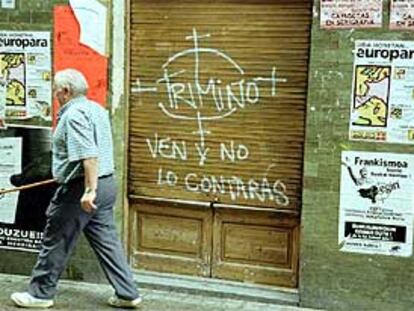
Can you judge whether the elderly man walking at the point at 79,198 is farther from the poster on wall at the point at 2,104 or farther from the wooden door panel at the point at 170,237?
the poster on wall at the point at 2,104

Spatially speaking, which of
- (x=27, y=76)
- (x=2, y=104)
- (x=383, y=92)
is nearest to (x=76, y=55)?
(x=27, y=76)

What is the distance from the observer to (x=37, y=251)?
6.28 metres

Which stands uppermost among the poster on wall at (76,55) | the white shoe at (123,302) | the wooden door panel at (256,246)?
the poster on wall at (76,55)

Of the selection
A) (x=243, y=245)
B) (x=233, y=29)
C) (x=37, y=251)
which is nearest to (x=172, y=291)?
(x=243, y=245)

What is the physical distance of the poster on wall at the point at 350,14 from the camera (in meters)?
5.30

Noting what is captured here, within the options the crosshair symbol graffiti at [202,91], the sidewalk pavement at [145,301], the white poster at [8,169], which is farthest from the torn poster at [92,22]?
the sidewalk pavement at [145,301]

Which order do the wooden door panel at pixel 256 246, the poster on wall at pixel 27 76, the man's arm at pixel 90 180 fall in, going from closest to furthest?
the man's arm at pixel 90 180, the wooden door panel at pixel 256 246, the poster on wall at pixel 27 76

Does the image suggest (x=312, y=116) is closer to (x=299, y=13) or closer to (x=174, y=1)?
(x=299, y=13)

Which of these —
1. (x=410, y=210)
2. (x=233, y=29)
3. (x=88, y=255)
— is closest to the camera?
(x=410, y=210)

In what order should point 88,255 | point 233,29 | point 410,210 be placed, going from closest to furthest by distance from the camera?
point 410,210, point 233,29, point 88,255

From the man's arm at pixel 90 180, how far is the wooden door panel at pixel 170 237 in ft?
3.60

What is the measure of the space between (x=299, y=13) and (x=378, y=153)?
3.76ft

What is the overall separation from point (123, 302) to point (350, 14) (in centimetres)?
258

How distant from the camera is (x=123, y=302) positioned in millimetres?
5570
